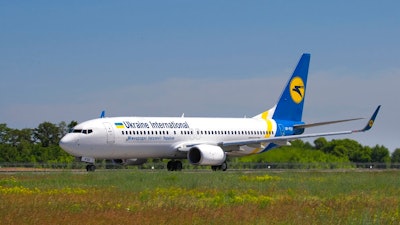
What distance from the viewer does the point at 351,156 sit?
8812 cm

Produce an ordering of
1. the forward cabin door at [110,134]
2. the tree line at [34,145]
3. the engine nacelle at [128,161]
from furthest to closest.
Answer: the tree line at [34,145]
the engine nacelle at [128,161]
the forward cabin door at [110,134]

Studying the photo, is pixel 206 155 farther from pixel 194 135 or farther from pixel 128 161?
pixel 128 161

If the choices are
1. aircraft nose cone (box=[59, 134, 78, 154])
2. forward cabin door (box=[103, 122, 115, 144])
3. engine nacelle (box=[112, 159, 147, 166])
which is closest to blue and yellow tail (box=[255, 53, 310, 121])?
engine nacelle (box=[112, 159, 147, 166])

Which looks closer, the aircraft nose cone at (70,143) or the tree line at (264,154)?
the aircraft nose cone at (70,143)

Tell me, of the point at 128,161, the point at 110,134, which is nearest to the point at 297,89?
the point at 128,161

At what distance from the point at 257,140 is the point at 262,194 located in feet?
90.5

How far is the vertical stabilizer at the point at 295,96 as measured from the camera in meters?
65.5

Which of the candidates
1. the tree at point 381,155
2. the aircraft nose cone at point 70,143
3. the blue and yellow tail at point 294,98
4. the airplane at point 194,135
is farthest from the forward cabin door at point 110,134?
the tree at point 381,155

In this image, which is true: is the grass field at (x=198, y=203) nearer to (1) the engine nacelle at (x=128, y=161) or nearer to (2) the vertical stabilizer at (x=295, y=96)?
(1) the engine nacelle at (x=128, y=161)

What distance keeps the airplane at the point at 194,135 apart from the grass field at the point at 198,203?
46.5ft

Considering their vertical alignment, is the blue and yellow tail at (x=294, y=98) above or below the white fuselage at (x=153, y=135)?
above

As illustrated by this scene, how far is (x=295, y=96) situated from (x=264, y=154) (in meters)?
5.06

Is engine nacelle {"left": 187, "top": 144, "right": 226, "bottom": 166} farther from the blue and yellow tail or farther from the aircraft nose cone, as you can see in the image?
the blue and yellow tail

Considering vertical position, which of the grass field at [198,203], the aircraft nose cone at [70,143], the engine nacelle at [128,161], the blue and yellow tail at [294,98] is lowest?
the grass field at [198,203]
